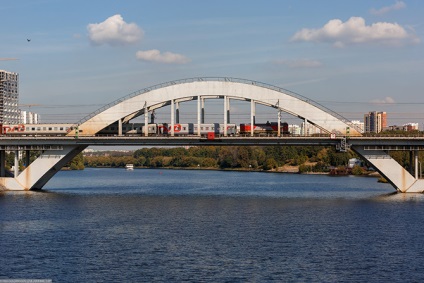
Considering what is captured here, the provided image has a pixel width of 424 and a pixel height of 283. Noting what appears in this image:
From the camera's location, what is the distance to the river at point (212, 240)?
48.6m

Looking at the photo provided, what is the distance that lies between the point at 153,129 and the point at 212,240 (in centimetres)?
6434

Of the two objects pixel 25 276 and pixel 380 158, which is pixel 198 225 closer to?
pixel 25 276

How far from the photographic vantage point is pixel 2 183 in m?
112

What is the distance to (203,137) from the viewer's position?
110m

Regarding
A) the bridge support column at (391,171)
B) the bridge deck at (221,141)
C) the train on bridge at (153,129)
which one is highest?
the train on bridge at (153,129)

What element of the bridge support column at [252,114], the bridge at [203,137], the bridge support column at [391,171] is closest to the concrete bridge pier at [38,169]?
the bridge at [203,137]

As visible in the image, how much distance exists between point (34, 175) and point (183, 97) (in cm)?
2774

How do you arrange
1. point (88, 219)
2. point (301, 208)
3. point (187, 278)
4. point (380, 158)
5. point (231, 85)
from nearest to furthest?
point (187, 278) → point (88, 219) → point (301, 208) → point (380, 158) → point (231, 85)

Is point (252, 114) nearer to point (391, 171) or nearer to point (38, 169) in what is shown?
point (391, 171)

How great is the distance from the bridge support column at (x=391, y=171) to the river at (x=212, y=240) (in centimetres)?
925

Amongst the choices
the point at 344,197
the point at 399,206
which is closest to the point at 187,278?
the point at 399,206

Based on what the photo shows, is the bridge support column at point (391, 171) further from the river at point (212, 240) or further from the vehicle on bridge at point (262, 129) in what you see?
the vehicle on bridge at point (262, 129)

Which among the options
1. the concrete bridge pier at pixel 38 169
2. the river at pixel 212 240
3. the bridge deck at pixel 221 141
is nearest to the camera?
the river at pixel 212 240

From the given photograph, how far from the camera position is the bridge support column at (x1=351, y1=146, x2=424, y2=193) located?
105562mm
